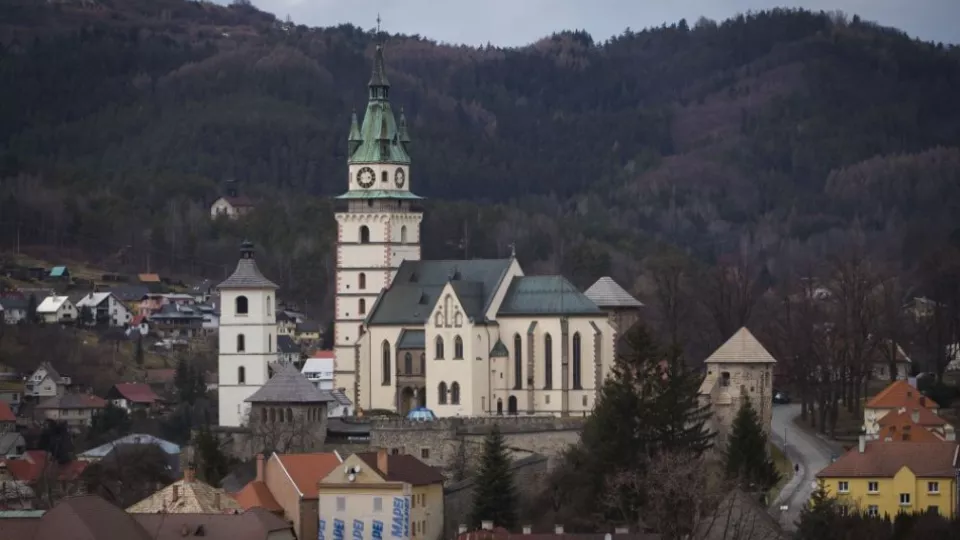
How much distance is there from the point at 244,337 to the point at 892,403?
22.9 m

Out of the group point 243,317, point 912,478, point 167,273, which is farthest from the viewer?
point 167,273

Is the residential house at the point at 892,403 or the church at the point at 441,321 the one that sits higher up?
the church at the point at 441,321

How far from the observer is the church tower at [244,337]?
335ft

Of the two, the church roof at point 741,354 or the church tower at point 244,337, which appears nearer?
the church roof at point 741,354

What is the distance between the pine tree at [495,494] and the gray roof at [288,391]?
10.2 m

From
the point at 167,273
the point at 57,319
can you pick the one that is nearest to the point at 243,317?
the point at 57,319

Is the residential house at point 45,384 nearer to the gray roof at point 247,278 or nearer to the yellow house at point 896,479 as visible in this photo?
the gray roof at point 247,278

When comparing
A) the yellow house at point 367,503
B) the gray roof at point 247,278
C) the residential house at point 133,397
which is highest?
the gray roof at point 247,278

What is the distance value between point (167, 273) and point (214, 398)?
5987cm

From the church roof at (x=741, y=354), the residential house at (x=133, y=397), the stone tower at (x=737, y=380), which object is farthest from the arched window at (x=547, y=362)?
the residential house at (x=133, y=397)

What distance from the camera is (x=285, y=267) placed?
6998 inches

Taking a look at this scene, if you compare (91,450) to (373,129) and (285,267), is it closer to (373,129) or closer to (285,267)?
(373,129)

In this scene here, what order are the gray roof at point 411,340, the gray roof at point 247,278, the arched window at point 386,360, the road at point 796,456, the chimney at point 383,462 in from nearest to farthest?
→ 1. the chimney at point 383,462
2. the road at point 796,456
3. the gray roof at point 411,340
4. the gray roof at point 247,278
5. the arched window at point 386,360

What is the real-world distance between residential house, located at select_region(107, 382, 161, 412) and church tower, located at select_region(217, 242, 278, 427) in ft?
94.9
